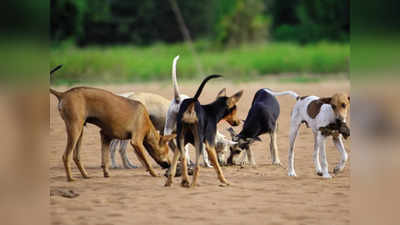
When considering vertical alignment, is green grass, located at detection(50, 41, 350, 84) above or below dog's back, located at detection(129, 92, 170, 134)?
above

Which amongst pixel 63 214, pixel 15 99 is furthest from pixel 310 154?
pixel 15 99

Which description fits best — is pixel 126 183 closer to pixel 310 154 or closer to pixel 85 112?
pixel 85 112

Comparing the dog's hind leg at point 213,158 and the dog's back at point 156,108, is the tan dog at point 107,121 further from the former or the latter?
the dog's back at point 156,108

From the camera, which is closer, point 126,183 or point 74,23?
point 126,183

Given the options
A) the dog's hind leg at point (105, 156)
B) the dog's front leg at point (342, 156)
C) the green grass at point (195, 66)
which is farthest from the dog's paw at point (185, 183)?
the green grass at point (195, 66)

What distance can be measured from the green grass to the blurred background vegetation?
44 mm

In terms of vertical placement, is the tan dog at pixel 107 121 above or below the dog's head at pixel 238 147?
above

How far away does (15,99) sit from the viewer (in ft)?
7.77

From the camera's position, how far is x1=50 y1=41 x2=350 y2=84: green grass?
25750mm

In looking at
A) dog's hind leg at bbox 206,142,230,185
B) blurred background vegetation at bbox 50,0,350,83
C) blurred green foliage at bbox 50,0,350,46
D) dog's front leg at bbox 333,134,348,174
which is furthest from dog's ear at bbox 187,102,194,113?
blurred green foliage at bbox 50,0,350,46

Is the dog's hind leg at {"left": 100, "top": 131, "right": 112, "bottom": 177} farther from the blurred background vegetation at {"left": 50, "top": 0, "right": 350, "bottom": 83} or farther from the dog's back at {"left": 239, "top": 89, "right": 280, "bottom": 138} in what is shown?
the blurred background vegetation at {"left": 50, "top": 0, "right": 350, "bottom": 83}

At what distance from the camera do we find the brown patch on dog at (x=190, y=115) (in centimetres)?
778

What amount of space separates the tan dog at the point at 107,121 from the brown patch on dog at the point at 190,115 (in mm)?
994

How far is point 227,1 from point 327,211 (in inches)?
1407
